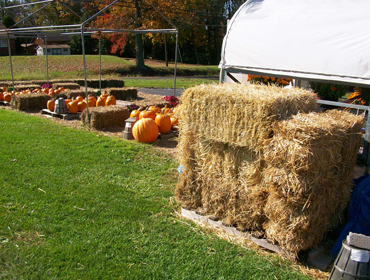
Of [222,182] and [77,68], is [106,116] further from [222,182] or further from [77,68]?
[77,68]

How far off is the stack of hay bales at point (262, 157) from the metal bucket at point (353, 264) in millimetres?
723

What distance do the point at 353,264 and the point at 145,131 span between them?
5825mm

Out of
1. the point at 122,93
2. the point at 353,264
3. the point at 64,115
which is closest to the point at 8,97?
the point at 64,115

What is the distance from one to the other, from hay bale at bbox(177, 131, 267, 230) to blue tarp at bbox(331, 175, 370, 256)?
91 centimetres

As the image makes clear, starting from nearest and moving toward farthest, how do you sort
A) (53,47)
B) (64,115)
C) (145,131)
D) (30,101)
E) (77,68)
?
(145,131)
(64,115)
(30,101)
(77,68)
(53,47)

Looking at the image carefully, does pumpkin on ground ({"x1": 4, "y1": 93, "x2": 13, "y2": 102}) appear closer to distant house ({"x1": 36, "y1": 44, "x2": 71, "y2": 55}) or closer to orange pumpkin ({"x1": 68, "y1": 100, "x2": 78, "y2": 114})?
orange pumpkin ({"x1": 68, "y1": 100, "x2": 78, "y2": 114})

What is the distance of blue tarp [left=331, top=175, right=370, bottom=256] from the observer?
371cm

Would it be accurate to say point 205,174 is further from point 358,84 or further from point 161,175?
point 358,84

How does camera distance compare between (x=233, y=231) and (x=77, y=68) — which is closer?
(x=233, y=231)

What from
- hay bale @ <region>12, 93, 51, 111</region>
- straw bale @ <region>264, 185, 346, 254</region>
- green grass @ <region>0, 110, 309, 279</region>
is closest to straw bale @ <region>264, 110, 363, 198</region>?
straw bale @ <region>264, 185, 346, 254</region>

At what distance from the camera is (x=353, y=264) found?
257 cm

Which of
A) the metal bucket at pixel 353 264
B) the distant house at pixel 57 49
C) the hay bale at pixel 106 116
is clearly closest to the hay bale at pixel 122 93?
the hay bale at pixel 106 116

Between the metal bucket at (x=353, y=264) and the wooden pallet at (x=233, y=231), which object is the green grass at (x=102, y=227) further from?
the metal bucket at (x=353, y=264)

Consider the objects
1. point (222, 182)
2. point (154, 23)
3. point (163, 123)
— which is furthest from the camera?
point (154, 23)
